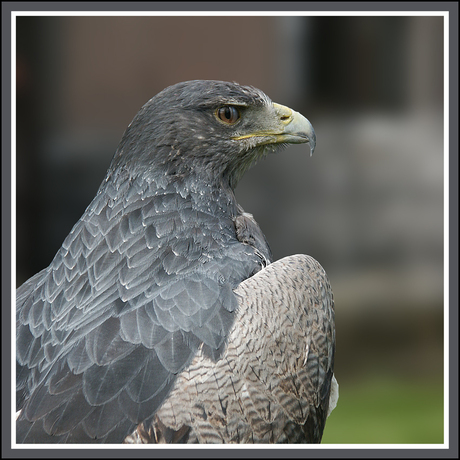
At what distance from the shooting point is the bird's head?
106 inches

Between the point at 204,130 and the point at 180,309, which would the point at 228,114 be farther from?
the point at 180,309

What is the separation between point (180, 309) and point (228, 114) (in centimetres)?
109

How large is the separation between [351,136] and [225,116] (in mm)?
4226

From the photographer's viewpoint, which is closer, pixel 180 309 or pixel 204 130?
pixel 180 309

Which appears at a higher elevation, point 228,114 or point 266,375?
point 228,114

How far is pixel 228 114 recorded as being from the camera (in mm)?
2812

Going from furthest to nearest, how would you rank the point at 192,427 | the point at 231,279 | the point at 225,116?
the point at 225,116, the point at 231,279, the point at 192,427

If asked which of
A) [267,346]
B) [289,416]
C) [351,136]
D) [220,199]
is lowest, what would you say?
[289,416]

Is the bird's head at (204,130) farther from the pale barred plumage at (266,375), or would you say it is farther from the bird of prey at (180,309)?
the pale barred plumage at (266,375)

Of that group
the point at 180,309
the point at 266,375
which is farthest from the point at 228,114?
the point at 266,375

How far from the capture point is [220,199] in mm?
2826

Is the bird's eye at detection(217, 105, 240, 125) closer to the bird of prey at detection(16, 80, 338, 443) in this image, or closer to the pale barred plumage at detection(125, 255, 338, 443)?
the bird of prey at detection(16, 80, 338, 443)

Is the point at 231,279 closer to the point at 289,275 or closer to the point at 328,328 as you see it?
the point at 289,275

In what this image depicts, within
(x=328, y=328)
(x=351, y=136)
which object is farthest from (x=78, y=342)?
(x=351, y=136)
